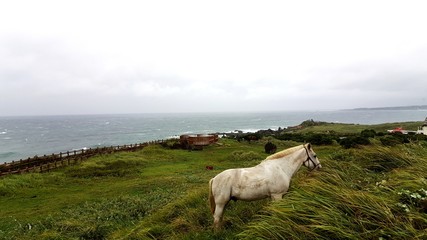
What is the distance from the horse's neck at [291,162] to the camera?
22.9 feet

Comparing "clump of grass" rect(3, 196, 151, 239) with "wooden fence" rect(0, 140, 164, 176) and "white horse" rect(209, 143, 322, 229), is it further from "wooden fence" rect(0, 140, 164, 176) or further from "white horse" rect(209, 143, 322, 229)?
"wooden fence" rect(0, 140, 164, 176)

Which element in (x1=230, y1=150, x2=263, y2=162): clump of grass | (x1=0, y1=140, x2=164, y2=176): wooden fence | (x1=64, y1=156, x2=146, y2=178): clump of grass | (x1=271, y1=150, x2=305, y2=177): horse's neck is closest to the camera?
(x1=271, y1=150, x2=305, y2=177): horse's neck

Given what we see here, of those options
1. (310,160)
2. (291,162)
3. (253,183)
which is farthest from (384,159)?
(253,183)

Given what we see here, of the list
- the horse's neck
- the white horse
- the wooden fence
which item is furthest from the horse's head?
the wooden fence

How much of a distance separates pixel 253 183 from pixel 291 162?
111 centimetres

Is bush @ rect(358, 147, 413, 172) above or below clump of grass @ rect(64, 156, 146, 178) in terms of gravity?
above

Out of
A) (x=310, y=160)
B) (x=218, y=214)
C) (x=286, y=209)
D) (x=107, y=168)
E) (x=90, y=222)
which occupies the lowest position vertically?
(x=107, y=168)

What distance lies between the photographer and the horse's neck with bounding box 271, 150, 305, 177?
698 cm

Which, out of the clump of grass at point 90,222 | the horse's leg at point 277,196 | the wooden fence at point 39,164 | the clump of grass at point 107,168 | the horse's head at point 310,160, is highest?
the horse's head at point 310,160

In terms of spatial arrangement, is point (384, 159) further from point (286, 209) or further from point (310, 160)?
point (286, 209)

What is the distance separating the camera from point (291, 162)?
7.07 m

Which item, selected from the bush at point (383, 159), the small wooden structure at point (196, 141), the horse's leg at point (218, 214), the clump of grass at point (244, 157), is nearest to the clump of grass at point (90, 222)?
the horse's leg at point (218, 214)

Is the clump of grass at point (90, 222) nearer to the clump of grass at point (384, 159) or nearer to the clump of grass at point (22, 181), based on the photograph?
the clump of grass at point (384, 159)

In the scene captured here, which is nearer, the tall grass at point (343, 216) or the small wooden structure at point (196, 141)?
the tall grass at point (343, 216)
